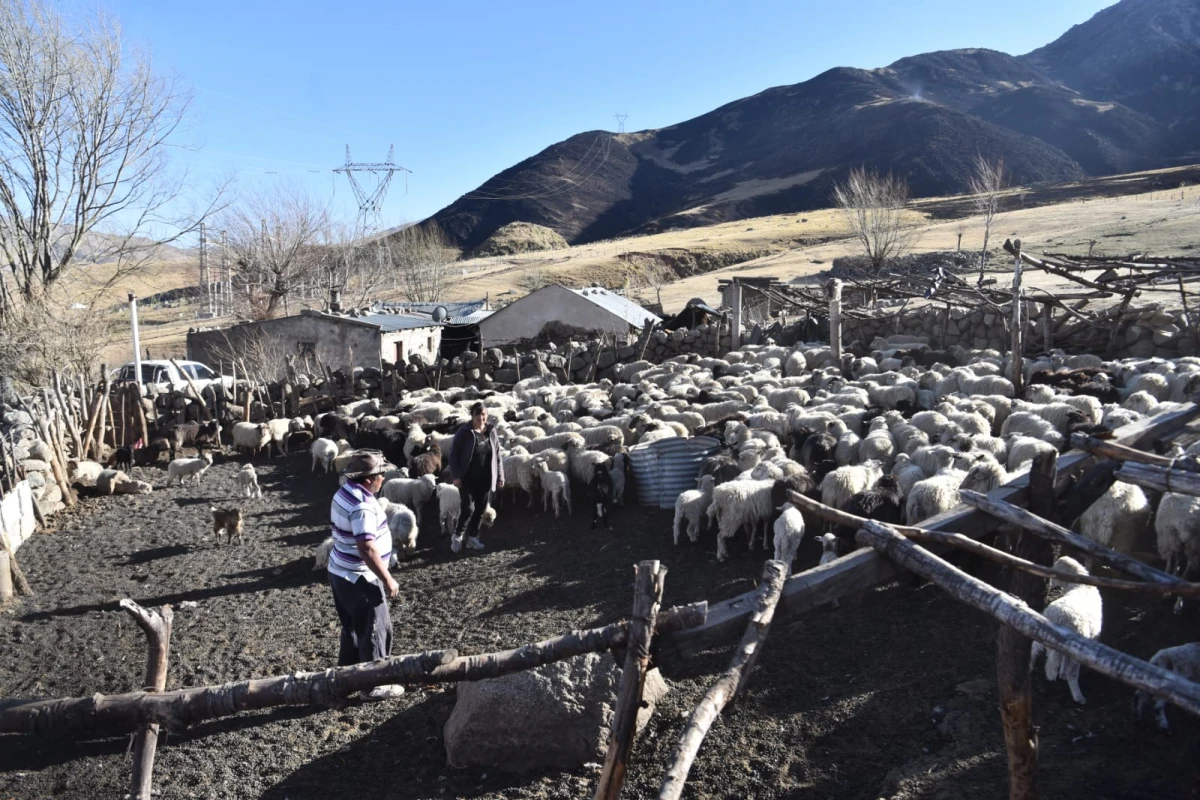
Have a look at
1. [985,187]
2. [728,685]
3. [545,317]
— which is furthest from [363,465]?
[985,187]

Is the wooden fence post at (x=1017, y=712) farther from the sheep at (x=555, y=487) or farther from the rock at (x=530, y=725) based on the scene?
the sheep at (x=555, y=487)

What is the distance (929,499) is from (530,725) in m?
4.60

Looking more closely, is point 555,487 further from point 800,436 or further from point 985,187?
point 985,187

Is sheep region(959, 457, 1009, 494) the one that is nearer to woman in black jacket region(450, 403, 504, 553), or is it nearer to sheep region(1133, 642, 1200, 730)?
sheep region(1133, 642, 1200, 730)

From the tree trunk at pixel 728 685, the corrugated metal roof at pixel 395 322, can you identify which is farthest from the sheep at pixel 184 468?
the tree trunk at pixel 728 685

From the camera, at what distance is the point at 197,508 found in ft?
43.4

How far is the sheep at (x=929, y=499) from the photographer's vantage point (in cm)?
806

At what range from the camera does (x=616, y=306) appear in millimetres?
29062

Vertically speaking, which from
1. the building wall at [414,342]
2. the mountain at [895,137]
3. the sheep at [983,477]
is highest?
the mountain at [895,137]

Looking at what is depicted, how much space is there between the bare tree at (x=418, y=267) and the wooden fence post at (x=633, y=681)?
5300 cm

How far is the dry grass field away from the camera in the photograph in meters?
43.7

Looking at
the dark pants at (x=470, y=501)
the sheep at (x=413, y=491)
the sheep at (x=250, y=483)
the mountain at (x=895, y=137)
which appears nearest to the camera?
the dark pants at (x=470, y=501)

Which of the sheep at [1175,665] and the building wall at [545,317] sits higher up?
the building wall at [545,317]

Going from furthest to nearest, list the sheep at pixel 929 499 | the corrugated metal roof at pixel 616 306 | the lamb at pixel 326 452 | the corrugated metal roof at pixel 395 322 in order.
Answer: the corrugated metal roof at pixel 616 306 → the corrugated metal roof at pixel 395 322 → the lamb at pixel 326 452 → the sheep at pixel 929 499
